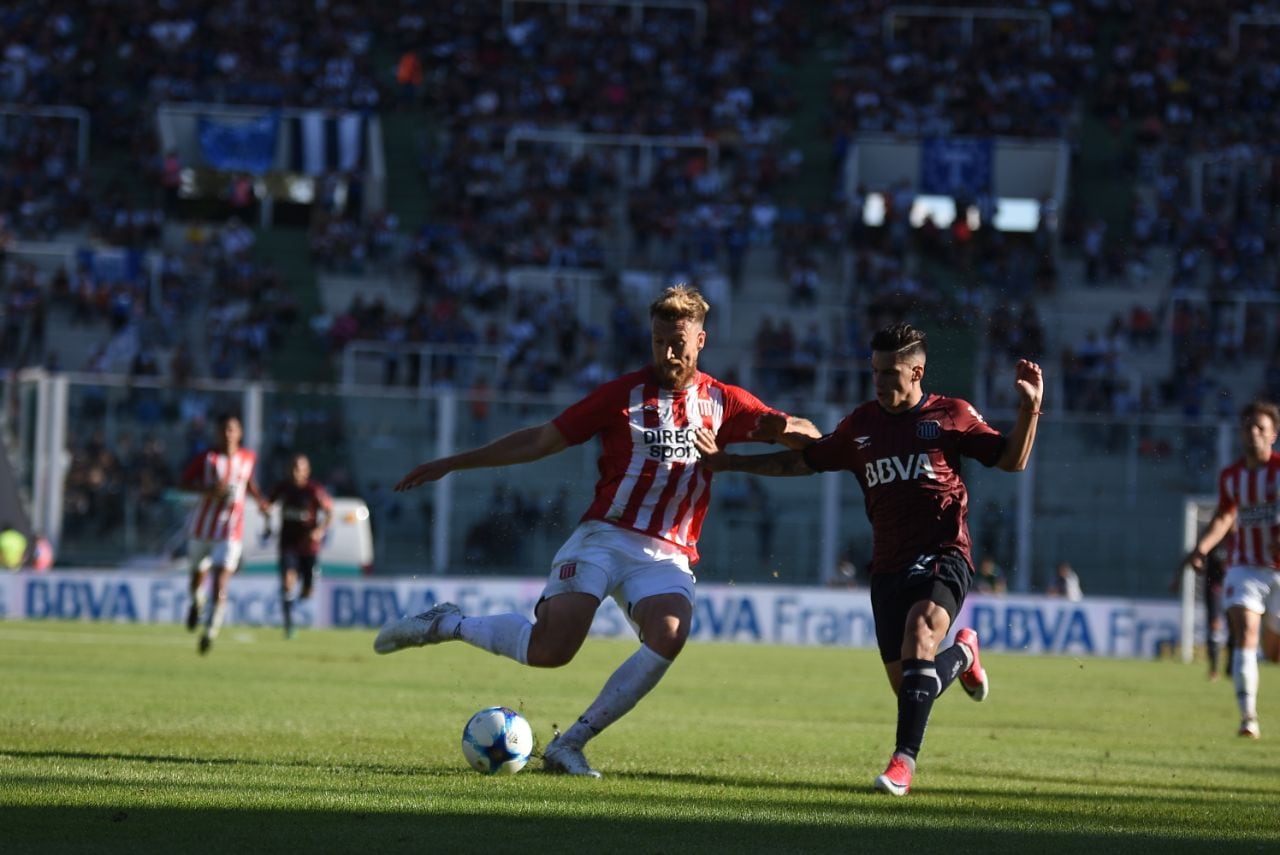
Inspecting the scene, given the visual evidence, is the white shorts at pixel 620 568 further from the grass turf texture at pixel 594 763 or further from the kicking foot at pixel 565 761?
the grass turf texture at pixel 594 763

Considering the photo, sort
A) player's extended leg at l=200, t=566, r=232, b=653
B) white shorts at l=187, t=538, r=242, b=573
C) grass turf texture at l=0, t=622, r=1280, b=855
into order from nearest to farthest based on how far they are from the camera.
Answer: grass turf texture at l=0, t=622, r=1280, b=855 → player's extended leg at l=200, t=566, r=232, b=653 → white shorts at l=187, t=538, r=242, b=573

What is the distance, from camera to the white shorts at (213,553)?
67.4 feet

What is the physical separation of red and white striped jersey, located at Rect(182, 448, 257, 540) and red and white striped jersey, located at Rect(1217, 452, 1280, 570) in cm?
1092

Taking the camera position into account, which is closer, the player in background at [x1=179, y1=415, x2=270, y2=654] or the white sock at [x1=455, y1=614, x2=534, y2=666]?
the white sock at [x1=455, y1=614, x2=534, y2=666]

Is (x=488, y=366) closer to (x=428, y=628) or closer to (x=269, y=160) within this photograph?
(x=269, y=160)

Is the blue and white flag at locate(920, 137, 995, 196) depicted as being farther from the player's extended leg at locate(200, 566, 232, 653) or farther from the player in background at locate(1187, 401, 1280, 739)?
the player in background at locate(1187, 401, 1280, 739)

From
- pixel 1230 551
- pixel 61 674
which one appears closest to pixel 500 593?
pixel 61 674

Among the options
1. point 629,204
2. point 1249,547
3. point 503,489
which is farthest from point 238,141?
point 1249,547

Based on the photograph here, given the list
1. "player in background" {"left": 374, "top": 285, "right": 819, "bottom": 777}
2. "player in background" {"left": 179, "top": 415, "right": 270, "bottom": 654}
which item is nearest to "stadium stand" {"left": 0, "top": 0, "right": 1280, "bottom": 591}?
"player in background" {"left": 179, "top": 415, "right": 270, "bottom": 654}

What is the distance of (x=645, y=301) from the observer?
1593 inches

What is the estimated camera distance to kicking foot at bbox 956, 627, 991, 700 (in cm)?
970

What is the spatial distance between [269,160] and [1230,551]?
113 feet

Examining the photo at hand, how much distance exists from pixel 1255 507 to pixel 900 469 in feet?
19.1

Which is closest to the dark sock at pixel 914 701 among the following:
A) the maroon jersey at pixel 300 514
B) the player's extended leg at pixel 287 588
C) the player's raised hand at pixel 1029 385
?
the player's raised hand at pixel 1029 385
